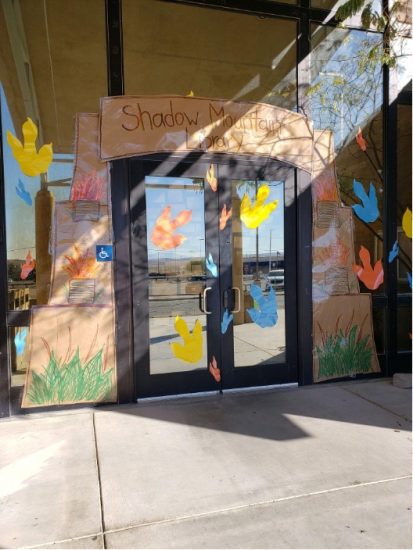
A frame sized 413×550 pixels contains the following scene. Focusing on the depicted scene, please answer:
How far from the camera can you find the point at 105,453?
3238 mm

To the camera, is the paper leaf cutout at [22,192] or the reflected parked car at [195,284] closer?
the paper leaf cutout at [22,192]

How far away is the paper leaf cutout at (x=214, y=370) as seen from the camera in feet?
15.0

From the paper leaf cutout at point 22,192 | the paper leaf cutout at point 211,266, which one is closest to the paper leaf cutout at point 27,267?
the paper leaf cutout at point 22,192

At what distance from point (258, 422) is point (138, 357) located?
4.56ft

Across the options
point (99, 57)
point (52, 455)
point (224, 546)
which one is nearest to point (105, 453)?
point (52, 455)

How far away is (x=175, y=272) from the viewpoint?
4.41m

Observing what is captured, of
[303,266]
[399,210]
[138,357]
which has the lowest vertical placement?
[138,357]

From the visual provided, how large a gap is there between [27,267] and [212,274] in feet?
6.15

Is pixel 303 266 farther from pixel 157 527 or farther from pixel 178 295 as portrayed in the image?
pixel 157 527

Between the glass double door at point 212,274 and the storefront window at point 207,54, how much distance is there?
80 cm

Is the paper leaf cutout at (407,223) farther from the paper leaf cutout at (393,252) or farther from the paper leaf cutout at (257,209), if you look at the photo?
the paper leaf cutout at (257,209)

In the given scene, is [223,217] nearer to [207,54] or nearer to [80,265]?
[80,265]

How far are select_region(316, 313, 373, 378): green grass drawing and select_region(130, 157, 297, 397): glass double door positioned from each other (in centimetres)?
40

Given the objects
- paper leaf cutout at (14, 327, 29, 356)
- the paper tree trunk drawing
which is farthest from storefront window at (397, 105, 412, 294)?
paper leaf cutout at (14, 327, 29, 356)
